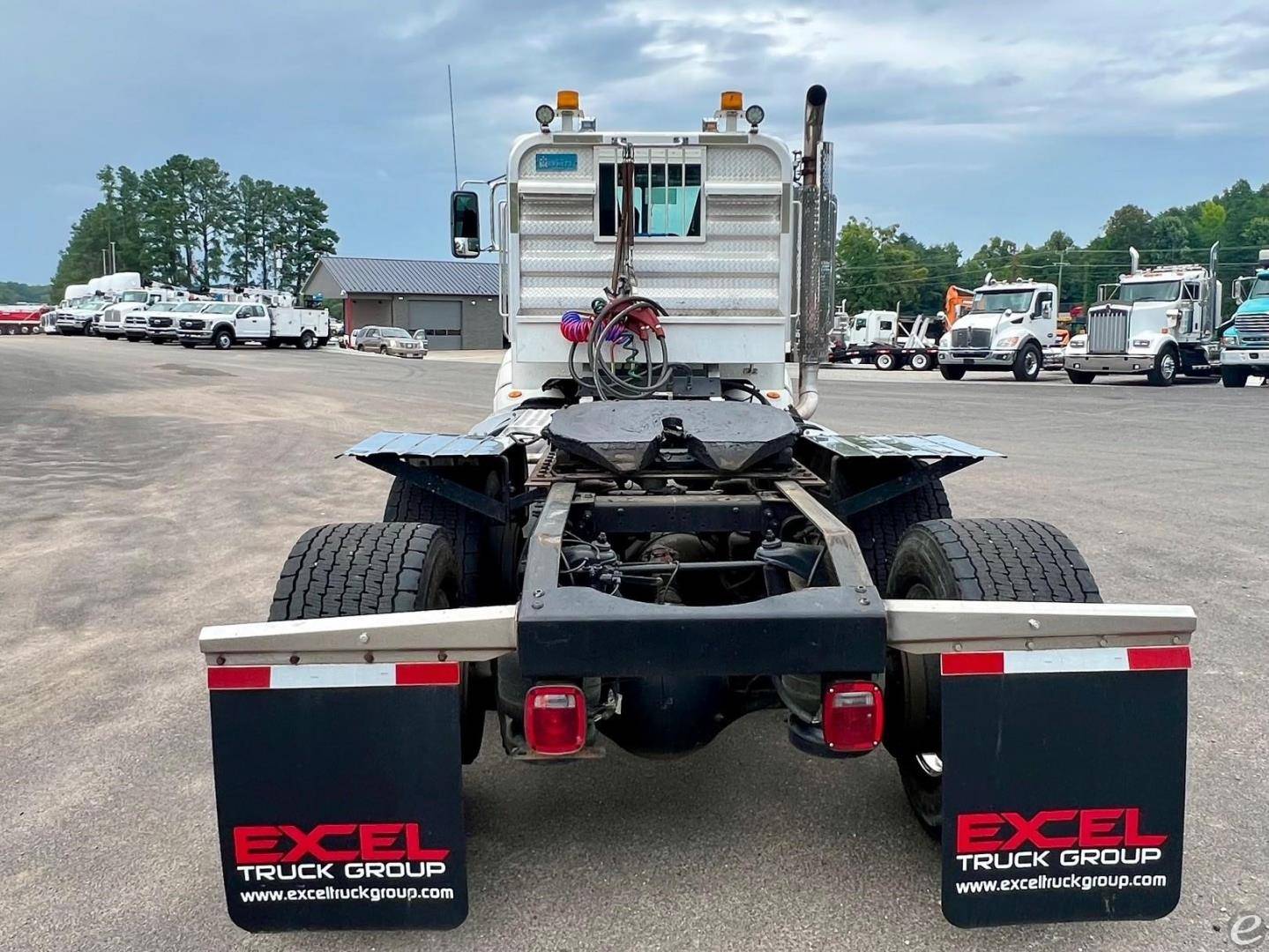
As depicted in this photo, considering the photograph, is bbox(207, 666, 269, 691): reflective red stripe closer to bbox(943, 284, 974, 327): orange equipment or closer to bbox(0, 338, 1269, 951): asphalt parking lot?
bbox(0, 338, 1269, 951): asphalt parking lot

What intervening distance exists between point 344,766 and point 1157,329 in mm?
27731

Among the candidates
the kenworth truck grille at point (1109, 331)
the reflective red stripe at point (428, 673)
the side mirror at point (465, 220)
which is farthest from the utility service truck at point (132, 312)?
the reflective red stripe at point (428, 673)

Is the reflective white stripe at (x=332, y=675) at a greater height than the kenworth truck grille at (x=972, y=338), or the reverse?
the kenworth truck grille at (x=972, y=338)

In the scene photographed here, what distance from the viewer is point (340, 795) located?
2.51m

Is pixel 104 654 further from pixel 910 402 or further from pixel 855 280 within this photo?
pixel 855 280

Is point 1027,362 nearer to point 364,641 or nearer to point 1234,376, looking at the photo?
point 1234,376

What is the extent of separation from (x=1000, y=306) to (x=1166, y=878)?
1125 inches

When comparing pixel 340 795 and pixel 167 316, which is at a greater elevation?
pixel 167 316

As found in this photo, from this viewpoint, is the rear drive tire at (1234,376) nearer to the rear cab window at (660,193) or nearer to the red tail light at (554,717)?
the rear cab window at (660,193)

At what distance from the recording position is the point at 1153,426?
50.3 feet

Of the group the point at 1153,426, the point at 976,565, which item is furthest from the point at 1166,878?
the point at 1153,426

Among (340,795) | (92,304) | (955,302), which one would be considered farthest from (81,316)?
(340,795)

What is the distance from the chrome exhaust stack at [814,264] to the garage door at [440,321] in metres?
58.2

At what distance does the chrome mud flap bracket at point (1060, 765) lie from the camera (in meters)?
2.48
